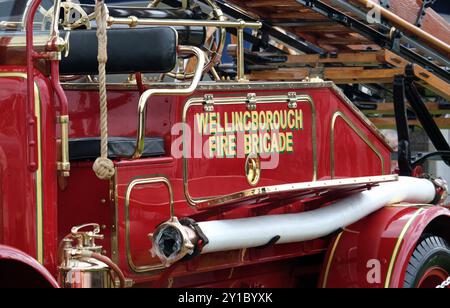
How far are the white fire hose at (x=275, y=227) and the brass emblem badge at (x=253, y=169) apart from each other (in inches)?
9.2

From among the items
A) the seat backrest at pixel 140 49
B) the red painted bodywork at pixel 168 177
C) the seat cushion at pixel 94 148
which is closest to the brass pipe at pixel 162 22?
the seat backrest at pixel 140 49

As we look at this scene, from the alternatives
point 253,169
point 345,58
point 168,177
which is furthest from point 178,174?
point 345,58

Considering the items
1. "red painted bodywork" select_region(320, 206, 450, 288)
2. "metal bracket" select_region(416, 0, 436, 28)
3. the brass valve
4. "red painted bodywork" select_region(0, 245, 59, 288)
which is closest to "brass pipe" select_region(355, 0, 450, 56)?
"metal bracket" select_region(416, 0, 436, 28)

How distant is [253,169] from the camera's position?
477 centimetres

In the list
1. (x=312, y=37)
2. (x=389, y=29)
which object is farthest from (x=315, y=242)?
(x=312, y=37)

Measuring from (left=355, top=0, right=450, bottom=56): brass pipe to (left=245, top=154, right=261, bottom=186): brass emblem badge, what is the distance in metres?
2.34

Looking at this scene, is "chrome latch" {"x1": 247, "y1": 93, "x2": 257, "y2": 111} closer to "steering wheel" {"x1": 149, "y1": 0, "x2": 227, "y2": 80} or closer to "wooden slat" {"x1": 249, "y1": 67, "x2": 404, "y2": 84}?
"steering wheel" {"x1": 149, "y1": 0, "x2": 227, "y2": 80}

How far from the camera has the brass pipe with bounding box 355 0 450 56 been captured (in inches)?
265

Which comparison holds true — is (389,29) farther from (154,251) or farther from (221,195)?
(154,251)

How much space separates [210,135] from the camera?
180 inches

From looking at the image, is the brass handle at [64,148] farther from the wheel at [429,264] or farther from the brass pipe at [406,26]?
the brass pipe at [406,26]

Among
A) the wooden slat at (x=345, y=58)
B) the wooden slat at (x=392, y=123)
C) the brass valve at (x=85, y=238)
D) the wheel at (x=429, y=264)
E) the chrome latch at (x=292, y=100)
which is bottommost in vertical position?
the wheel at (x=429, y=264)

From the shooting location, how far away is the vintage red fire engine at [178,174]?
12.2ft
